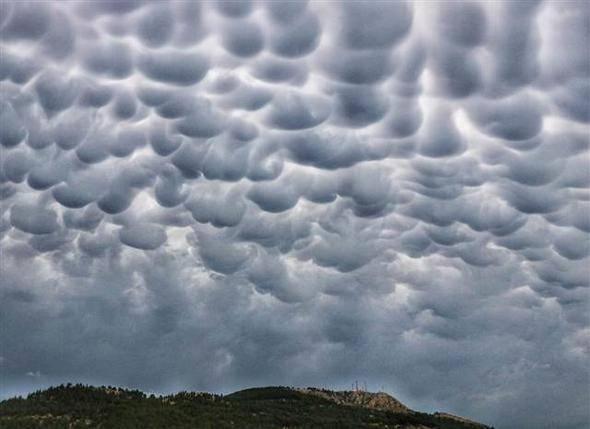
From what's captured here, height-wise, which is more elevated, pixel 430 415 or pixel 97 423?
pixel 430 415

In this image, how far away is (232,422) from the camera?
5981 cm

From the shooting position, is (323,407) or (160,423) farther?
(323,407)

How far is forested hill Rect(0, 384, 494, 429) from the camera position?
179 feet

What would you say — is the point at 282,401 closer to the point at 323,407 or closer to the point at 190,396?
the point at 323,407

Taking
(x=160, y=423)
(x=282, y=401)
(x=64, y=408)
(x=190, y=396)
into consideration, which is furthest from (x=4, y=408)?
(x=282, y=401)

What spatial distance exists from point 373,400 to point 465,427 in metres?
16.1

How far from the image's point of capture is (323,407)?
255 feet

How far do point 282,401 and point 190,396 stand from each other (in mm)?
12770

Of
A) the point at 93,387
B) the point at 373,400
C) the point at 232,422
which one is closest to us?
the point at 232,422

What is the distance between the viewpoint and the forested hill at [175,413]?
5446cm

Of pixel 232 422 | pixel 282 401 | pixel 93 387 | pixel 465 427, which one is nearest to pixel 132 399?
pixel 93 387

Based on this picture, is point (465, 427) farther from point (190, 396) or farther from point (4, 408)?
point (4, 408)

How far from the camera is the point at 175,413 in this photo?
59.5m

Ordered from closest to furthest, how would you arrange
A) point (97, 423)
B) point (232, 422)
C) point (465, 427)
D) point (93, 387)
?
1. point (97, 423)
2. point (232, 422)
3. point (93, 387)
4. point (465, 427)
